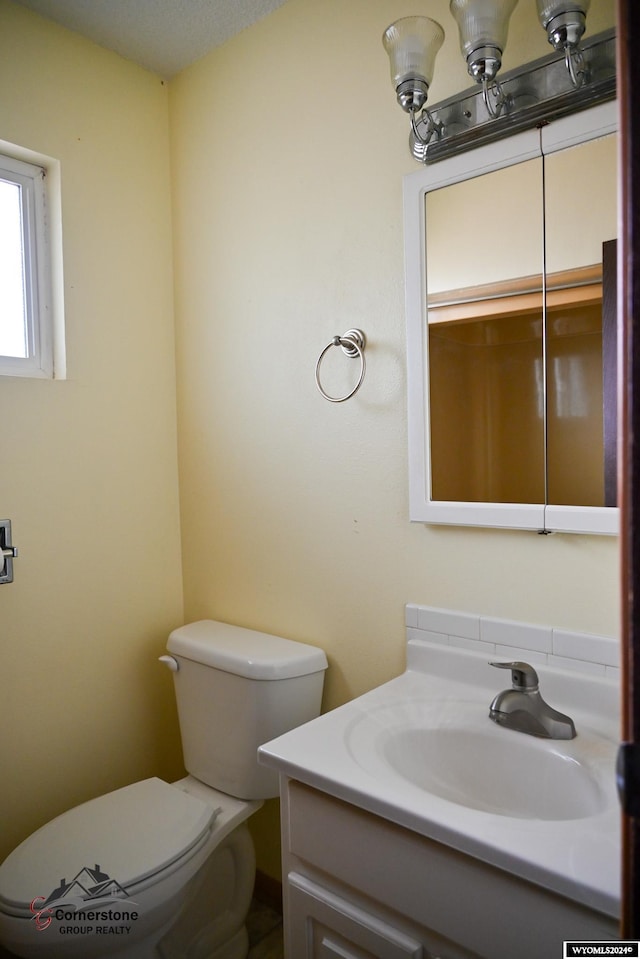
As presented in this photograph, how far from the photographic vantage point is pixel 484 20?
1049mm

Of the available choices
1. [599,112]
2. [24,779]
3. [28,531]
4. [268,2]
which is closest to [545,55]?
[599,112]

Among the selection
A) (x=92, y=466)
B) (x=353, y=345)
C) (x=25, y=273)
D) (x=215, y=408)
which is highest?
(x=25, y=273)

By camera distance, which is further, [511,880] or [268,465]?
[268,465]

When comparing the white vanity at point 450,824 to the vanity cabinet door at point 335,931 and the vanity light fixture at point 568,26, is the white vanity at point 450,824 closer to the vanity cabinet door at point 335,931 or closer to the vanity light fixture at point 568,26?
the vanity cabinet door at point 335,931

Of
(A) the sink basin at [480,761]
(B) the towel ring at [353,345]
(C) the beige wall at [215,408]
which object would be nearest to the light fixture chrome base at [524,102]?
(C) the beige wall at [215,408]

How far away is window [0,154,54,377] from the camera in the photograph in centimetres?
163

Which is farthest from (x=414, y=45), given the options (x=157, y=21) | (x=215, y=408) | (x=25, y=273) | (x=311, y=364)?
(x=25, y=273)

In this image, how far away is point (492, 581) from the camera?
126cm

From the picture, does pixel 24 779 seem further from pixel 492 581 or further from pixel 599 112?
pixel 599 112

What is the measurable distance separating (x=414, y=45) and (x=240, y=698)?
1450mm

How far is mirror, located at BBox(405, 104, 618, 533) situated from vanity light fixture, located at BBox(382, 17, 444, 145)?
15cm

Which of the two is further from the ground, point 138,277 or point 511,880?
point 138,277

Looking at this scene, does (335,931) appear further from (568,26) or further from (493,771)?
(568,26)

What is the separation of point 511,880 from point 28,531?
4.46 ft
